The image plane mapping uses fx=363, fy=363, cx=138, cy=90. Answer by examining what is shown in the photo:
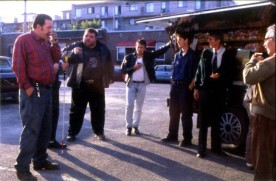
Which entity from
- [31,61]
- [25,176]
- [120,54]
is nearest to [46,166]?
[25,176]

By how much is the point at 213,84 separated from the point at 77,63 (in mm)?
2580

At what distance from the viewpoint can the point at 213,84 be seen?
230 inches

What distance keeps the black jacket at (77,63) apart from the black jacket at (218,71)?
1.96 m

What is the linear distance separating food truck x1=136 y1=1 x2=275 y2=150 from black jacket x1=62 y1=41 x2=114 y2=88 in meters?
1.17

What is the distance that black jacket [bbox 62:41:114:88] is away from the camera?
21.8 feet

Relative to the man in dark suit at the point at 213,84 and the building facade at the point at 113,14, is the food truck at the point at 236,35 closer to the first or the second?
the man in dark suit at the point at 213,84

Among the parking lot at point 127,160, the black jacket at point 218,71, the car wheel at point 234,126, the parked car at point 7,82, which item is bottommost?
the parking lot at point 127,160

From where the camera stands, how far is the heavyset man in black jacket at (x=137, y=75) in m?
7.54

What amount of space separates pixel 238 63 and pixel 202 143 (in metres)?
1.83

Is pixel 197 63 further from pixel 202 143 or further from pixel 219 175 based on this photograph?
pixel 219 175

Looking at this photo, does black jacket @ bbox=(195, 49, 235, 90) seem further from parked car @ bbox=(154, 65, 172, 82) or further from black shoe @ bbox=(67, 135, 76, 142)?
parked car @ bbox=(154, 65, 172, 82)

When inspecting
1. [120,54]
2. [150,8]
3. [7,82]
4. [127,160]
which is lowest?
[127,160]

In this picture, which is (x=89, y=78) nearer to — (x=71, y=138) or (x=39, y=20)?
(x=71, y=138)

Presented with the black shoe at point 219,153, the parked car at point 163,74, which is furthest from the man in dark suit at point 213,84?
the parked car at point 163,74
